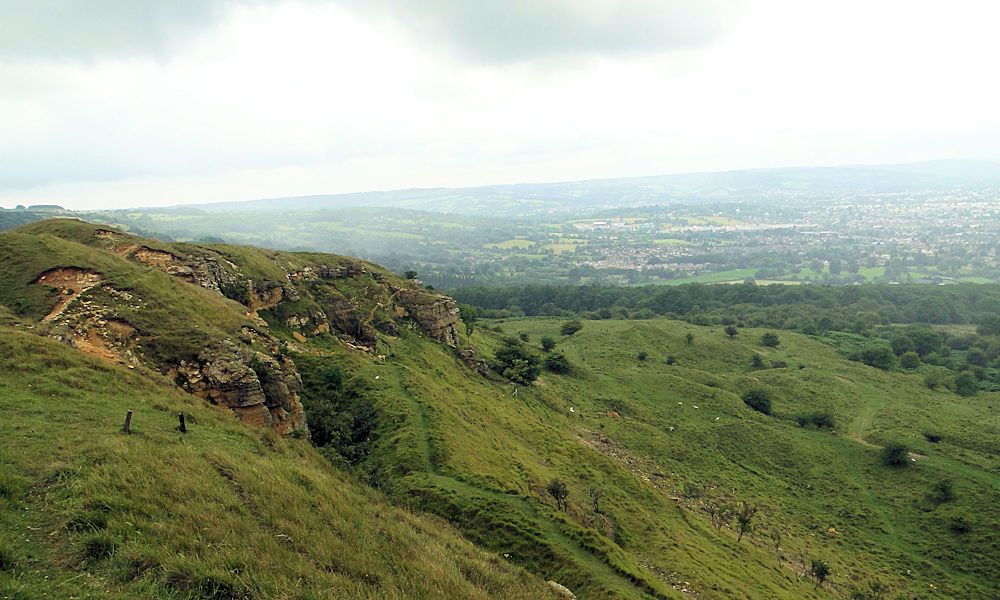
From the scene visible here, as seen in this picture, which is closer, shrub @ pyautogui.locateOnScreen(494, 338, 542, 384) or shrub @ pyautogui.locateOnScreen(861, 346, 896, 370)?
shrub @ pyautogui.locateOnScreen(494, 338, 542, 384)

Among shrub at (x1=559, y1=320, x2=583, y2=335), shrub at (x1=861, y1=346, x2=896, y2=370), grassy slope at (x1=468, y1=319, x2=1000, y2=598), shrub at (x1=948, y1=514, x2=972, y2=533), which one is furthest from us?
shrub at (x1=559, y1=320, x2=583, y2=335)

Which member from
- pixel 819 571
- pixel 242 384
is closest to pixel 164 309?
pixel 242 384

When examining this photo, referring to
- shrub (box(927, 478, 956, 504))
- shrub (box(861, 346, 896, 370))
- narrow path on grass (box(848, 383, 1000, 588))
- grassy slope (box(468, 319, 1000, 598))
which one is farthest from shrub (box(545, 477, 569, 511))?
shrub (box(861, 346, 896, 370))

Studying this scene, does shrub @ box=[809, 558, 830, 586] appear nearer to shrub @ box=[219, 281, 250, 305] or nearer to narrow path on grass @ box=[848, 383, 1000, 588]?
narrow path on grass @ box=[848, 383, 1000, 588]

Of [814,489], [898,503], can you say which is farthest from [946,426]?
[814,489]

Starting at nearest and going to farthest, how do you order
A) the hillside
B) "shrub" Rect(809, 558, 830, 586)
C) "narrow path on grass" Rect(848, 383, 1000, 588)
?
1. the hillside
2. "shrub" Rect(809, 558, 830, 586)
3. "narrow path on grass" Rect(848, 383, 1000, 588)

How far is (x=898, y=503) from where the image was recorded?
1772 inches

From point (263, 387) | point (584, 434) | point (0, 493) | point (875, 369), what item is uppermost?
point (0, 493)

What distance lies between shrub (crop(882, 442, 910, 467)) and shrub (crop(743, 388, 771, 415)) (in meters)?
15.2

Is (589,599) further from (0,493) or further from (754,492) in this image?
(754,492)

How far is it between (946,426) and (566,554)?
6647cm

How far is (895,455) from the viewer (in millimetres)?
50562

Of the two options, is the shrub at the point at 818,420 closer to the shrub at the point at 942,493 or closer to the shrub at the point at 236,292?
the shrub at the point at 942,493

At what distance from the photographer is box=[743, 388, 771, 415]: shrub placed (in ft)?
216
